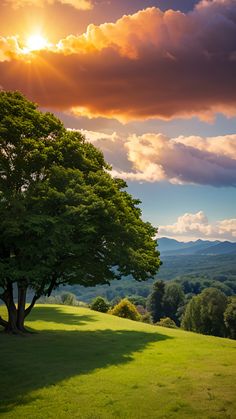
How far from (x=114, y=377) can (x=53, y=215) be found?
14.5m

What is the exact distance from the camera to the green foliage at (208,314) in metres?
114

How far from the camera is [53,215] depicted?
106ft

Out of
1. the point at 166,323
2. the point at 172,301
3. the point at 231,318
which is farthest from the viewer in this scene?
the point at 172,301

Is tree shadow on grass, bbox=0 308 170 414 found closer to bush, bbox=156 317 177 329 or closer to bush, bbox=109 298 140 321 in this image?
bush, bbox=109 298 140 321

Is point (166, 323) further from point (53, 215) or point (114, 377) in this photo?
point (114, 377)

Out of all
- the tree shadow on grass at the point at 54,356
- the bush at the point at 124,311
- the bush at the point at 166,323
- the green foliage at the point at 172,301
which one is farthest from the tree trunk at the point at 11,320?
the green foliage at the point at 172,301

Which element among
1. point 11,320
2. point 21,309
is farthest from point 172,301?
point 11,320

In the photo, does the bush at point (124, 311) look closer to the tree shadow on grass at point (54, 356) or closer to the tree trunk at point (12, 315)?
the tree shadow on grass at point (54, 356)

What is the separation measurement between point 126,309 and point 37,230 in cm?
5603

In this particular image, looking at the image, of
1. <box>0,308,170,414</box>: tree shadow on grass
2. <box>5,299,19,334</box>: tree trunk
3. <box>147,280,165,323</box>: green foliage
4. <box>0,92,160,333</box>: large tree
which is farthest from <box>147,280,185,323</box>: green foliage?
<box>5,299,19,334</box>: tree trunk

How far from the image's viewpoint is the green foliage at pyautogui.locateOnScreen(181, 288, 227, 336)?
11375cm

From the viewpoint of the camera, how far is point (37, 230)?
28625 mm

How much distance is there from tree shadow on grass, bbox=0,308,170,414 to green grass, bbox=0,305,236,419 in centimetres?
5

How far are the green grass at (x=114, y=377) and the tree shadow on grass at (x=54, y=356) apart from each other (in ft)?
0.15
